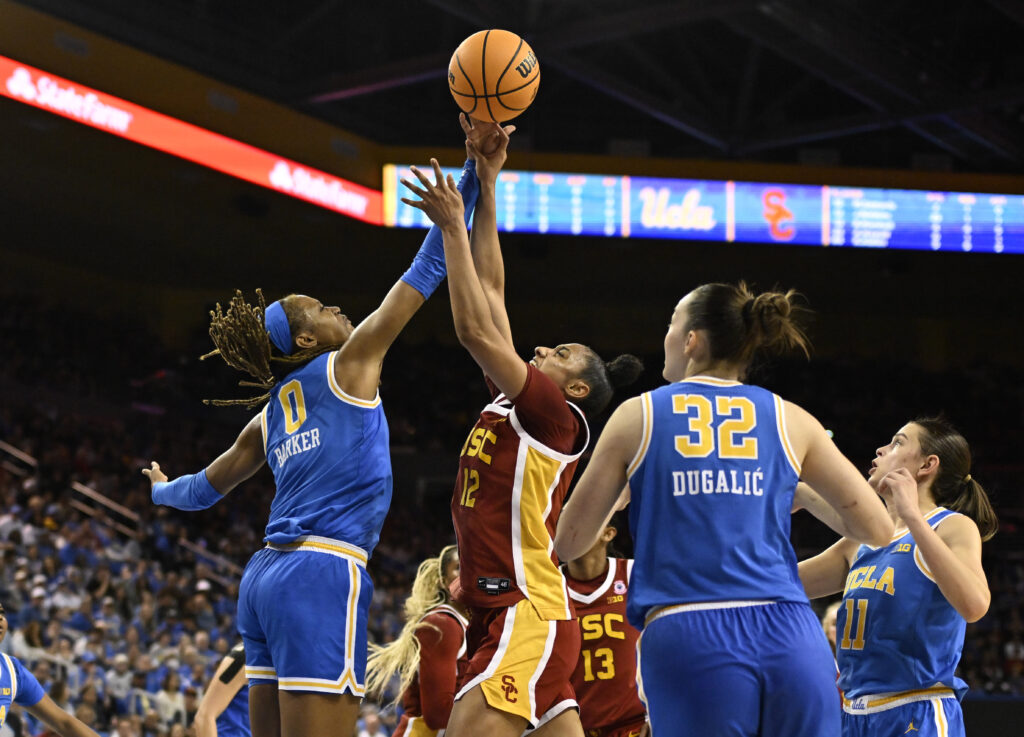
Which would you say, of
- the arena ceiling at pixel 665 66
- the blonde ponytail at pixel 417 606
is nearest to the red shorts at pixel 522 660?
the blonde ponytail at pixel 417 606

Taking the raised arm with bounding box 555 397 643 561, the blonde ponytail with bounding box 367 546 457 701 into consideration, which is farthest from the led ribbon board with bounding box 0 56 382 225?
the raised arm with bounding box 555 397 643 561

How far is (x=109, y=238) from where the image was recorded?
60.3 ft

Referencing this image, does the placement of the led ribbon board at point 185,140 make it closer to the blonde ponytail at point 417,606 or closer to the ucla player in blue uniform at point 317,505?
the blonde ponytail at point 417,606

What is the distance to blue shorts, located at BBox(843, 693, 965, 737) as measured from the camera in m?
3.74

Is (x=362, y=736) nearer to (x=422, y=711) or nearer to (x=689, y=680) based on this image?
(x=422, y=711)

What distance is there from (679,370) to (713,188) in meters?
13.5

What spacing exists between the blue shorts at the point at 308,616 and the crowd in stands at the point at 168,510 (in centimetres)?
461

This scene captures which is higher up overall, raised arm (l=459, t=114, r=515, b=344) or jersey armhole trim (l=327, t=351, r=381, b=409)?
raised arm (l=459, t=114, r=515, b=344)

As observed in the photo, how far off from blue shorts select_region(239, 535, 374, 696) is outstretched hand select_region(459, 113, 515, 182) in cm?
138

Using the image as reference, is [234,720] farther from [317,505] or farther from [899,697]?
[899,697]

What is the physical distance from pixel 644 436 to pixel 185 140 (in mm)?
12043

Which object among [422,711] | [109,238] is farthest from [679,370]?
[109,238]

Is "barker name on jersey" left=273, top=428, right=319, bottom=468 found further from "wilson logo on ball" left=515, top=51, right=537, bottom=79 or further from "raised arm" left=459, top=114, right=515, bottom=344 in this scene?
"wilson logo on ball" left=515, top=51, right=537, bottom=79

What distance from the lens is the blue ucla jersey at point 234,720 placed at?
5715mm
